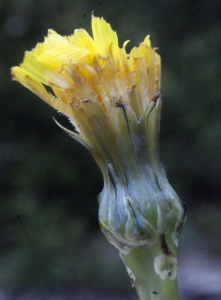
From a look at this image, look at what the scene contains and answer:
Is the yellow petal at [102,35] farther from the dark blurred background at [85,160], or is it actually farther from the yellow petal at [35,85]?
the dark blurred background at [85,160]

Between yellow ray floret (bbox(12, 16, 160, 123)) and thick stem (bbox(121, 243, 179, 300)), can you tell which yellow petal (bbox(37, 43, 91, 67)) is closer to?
yellow ray floret (bbox(12, 16, 160, 123))

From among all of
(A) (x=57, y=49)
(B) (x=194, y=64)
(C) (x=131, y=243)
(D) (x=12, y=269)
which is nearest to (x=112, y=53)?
(A) (x=57, y=49)

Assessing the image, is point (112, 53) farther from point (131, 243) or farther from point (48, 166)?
point (48, 166)

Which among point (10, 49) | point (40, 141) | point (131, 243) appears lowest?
point (131, 243)

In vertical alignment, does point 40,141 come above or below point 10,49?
below

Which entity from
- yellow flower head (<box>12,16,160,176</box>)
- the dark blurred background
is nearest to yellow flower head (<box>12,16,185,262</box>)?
yellow flower head (<box>12,16,160,176</box>)

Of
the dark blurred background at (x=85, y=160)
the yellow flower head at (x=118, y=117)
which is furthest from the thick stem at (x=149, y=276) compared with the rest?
the dark blurred background at (x=85, y=160)

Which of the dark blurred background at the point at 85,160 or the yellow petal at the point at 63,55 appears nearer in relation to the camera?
the yellow petal at the point at 63,55
